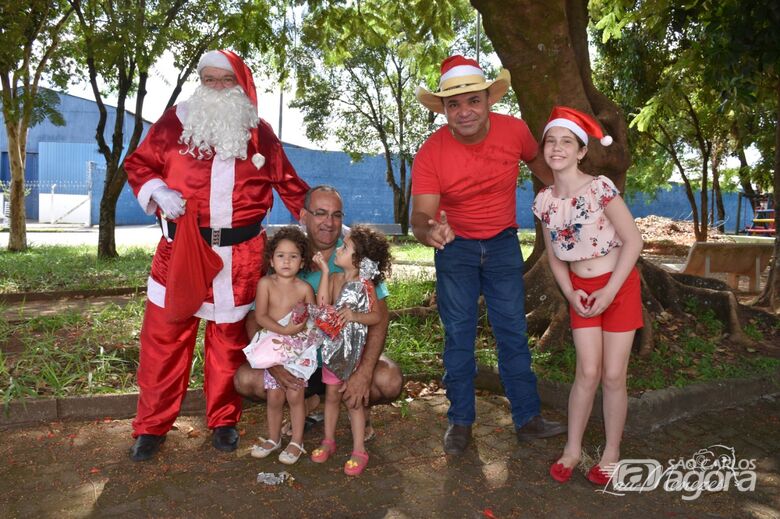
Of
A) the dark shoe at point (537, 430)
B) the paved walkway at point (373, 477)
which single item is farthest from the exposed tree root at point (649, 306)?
the dark shoe at point (537, 430)

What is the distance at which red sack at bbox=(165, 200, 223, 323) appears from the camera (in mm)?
3359

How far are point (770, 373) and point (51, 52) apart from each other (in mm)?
13317

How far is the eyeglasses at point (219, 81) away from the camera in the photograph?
3.71 m

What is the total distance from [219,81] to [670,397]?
10.9ft

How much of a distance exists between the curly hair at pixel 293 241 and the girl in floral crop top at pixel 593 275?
4.14 feet

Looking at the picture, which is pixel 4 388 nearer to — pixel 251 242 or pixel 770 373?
pixel 251 242

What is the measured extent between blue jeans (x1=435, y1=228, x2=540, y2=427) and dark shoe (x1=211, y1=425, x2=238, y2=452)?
1219mm

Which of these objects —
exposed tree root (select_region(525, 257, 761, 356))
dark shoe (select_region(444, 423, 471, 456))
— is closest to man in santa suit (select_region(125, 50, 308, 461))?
dark shoe (select_region(444, 423, 471, 456))

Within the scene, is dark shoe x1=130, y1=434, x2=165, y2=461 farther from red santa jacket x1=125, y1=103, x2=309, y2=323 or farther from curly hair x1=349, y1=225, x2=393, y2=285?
curly hair x1=349, y1=225, x2=393, y2=285

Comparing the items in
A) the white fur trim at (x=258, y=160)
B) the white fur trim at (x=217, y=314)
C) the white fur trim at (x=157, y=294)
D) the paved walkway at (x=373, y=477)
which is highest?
the white fur trim at (x=258, y=160)

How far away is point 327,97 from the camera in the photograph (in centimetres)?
2084

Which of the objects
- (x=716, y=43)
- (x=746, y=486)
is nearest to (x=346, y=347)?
(x=746, y=486)

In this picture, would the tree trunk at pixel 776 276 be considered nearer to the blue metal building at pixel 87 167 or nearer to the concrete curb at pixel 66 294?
the concrete curb at pixel 66 294

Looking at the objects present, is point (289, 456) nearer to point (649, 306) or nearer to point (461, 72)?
point (461, 72)
